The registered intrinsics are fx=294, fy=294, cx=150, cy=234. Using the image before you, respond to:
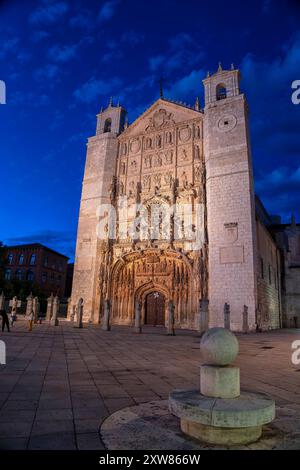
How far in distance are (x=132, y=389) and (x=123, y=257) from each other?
19675 mm

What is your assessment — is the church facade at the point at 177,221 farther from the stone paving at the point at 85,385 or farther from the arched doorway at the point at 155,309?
the stone paving at the point at 85,385

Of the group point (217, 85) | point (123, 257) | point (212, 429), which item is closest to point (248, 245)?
point (123, 257)

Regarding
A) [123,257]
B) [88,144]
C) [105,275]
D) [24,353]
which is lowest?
[24,353]

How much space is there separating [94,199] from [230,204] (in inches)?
493

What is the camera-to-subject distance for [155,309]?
937 inches

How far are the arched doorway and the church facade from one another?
8 centimetres

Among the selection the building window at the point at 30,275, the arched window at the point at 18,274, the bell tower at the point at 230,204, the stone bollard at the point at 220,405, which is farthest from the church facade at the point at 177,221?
the arched window at the point at 18,274

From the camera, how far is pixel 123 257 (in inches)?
961

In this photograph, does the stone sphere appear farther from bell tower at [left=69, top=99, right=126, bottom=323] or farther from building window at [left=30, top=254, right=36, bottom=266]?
building window at [left=30, top=254, right=36, bottom=266]

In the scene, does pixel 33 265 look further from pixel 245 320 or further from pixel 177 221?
pixel 245 320

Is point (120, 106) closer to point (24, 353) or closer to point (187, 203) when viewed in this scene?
point (187, 203)

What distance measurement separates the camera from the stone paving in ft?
9.78

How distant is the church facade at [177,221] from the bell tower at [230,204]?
67 millimetres

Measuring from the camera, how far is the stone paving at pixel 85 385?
298 cm
